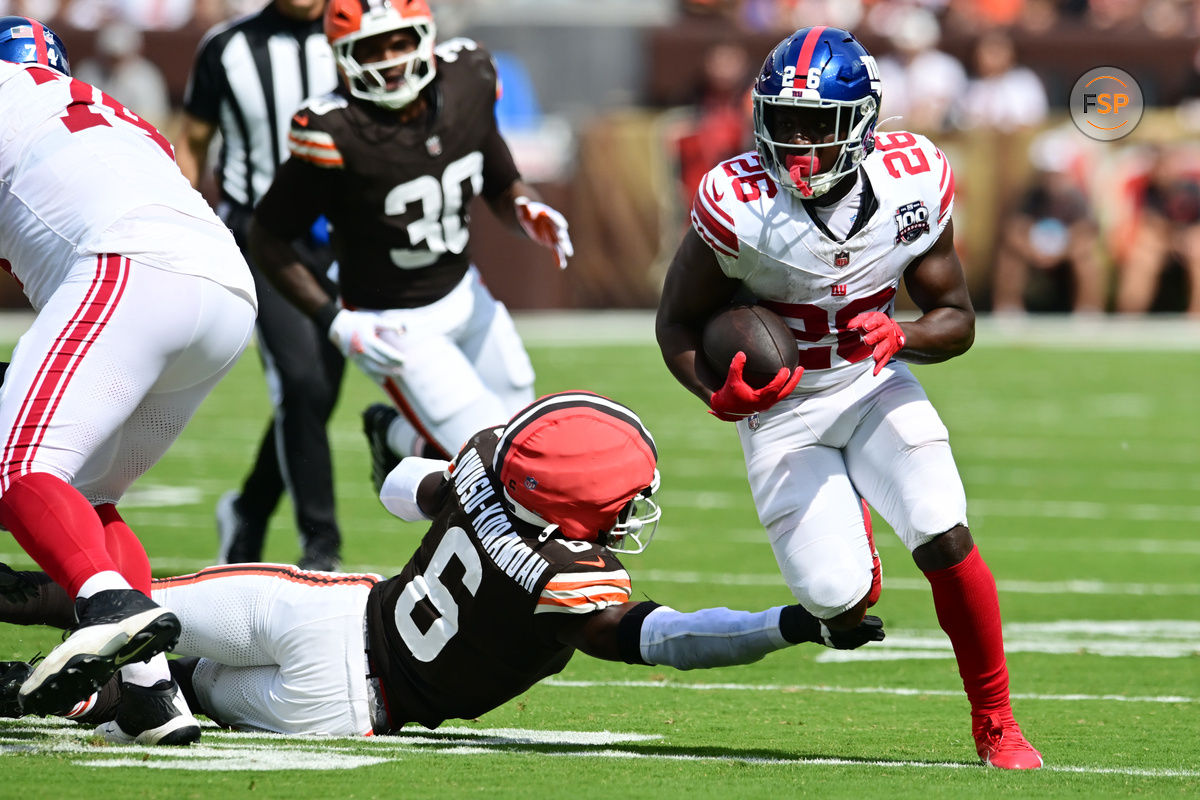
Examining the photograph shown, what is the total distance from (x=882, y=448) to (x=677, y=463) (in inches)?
212

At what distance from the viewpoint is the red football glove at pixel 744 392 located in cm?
378

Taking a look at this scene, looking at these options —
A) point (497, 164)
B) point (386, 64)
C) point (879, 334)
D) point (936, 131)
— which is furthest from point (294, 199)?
point (936, 131)

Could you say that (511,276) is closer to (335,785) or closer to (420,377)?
(420,377)

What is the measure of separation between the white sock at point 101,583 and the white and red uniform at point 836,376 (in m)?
1.40

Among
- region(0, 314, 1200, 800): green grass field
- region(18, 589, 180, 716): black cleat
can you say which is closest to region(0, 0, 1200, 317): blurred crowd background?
region(0, 314, 1200, 800): green grass field

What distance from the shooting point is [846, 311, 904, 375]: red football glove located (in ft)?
12.2

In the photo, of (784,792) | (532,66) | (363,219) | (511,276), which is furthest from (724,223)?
(532,66)

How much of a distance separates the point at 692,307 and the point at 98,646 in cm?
158

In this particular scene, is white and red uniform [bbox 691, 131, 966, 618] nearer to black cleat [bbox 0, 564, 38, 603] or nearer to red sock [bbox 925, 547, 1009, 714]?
red sock [bbox 925, 547, 1009, 714]

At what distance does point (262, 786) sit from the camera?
3168mm

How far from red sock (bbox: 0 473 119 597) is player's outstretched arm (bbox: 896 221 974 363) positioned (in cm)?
175

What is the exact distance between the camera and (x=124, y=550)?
12.3 ft

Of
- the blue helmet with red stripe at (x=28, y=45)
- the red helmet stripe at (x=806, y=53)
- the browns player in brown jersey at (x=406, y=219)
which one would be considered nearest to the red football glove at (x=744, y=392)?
the red helmet stripe at (x=806, y=53)

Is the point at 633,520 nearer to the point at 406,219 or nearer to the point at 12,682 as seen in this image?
the point at 12,682
